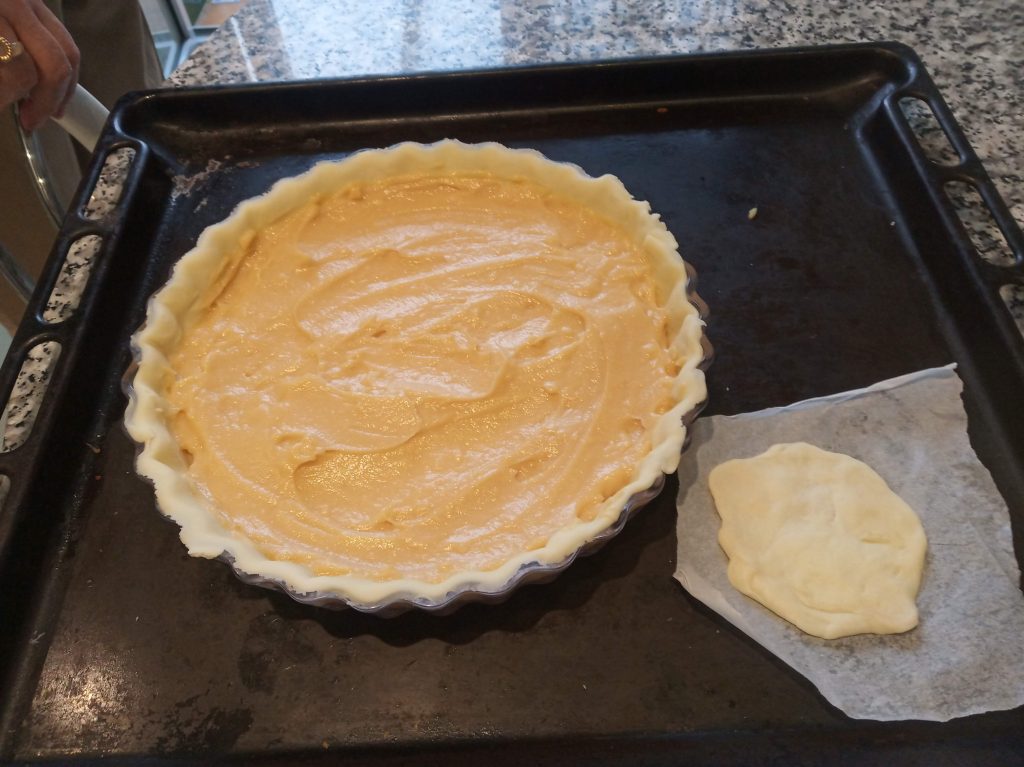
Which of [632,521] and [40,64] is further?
[40,64]

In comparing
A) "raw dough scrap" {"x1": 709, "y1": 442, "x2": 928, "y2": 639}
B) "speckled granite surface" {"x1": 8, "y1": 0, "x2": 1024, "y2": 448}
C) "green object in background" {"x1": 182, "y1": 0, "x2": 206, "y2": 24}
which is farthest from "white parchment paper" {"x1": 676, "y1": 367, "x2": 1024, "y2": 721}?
"green object in background" {"x1": 182, "y1": 0, "x2": 206, "y2": 24}

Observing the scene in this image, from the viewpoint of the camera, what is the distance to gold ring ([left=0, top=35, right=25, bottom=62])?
74.0 inches

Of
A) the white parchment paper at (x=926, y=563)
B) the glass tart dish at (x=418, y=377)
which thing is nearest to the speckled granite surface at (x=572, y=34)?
the glass tart dish at (x=418, y=377)

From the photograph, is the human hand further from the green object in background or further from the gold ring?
the green object in background

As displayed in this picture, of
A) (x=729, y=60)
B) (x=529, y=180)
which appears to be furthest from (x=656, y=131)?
(x=529, y=180)

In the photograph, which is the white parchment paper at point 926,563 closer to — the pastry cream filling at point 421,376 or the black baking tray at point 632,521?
the black baking tray at point 632,521

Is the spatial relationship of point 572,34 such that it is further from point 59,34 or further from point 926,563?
point 926,563

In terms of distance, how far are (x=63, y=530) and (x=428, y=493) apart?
0.78 metres

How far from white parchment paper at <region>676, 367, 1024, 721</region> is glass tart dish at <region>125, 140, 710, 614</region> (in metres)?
0.21

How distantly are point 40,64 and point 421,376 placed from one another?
135 centimetres

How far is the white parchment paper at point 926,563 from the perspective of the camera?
127cm

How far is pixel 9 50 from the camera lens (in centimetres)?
188

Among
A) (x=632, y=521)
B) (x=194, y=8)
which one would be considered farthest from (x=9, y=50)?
(x=194, y=8)

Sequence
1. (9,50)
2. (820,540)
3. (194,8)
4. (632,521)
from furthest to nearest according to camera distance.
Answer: (194,8), (9,50), (632,521), (820,540)
